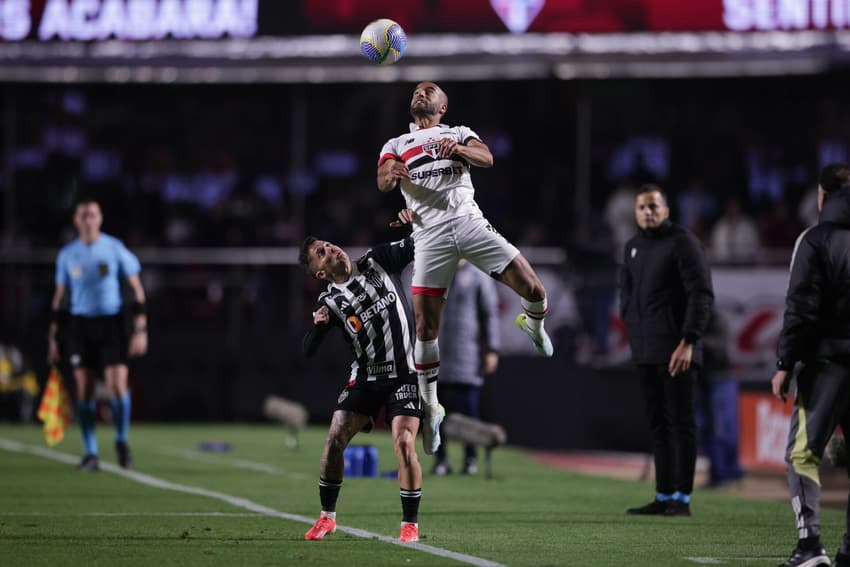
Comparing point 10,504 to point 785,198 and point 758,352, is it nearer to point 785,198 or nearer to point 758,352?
point 758,352

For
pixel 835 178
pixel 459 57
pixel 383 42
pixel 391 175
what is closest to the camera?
pixel 835 178

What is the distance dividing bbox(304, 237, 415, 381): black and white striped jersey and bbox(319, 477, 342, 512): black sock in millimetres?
666

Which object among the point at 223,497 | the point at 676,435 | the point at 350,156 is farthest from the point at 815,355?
the point at 350,156

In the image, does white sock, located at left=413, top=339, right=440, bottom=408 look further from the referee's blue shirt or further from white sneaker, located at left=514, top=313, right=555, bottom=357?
the referee's blue shirt

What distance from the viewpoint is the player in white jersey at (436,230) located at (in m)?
9.27

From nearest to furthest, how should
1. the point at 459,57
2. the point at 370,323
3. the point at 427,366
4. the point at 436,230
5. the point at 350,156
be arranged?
the point at 370,323, the point at 436,230, the point at 427,366, the point at 459,57, the point at 350,156

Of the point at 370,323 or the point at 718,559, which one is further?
the point at 370,323

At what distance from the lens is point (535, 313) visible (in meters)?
9.63

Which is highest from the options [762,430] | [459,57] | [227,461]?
[459,57]

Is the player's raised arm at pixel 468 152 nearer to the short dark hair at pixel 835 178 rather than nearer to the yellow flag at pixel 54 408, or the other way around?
the short dark hair at pixel 835 178

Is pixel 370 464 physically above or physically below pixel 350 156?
below

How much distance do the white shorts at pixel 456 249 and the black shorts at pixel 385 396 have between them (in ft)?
2.94

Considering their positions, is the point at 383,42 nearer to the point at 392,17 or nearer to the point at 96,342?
the point at 96,342

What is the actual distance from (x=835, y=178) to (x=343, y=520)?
428cm
